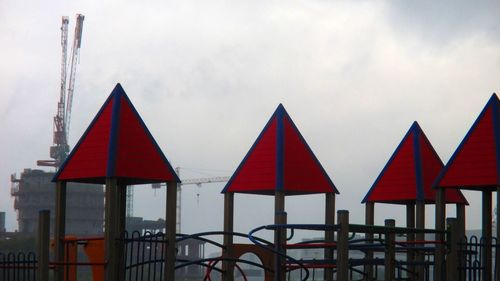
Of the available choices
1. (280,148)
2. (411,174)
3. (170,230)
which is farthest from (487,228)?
(170,230)

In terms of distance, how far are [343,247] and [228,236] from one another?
28.2ft

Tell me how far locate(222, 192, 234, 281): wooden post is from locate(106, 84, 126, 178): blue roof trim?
4032 millimetres

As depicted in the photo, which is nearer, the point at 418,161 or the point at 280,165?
the point at 280,165

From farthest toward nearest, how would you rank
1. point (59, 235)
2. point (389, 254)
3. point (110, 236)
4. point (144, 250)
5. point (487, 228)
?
point (487, 228)
point (59, 235)
point (110, 236)
point (144, 250)
point (389, 254)

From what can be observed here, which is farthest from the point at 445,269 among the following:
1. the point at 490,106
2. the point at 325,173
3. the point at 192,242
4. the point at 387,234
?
the point at 192,242

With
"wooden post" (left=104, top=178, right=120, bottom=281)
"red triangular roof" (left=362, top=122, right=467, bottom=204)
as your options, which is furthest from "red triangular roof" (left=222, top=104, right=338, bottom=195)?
"wooden post" (left=104, top=178, right=120, bottom=281)

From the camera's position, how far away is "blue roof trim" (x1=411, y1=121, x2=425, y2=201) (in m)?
21.2

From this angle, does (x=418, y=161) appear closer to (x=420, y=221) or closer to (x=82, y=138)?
(x=420, y=221)

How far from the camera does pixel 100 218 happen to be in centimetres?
13438

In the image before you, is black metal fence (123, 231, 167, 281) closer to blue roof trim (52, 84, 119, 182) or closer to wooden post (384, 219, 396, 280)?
blue roof trim (52, 84, 119, 182)

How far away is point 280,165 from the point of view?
20.0m

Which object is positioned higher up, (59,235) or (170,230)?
(170,230)

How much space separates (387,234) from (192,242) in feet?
443

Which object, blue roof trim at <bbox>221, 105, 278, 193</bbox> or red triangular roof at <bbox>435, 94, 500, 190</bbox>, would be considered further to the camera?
blue roof trim at <bbox>221, 105, 278, 193</bbox>
